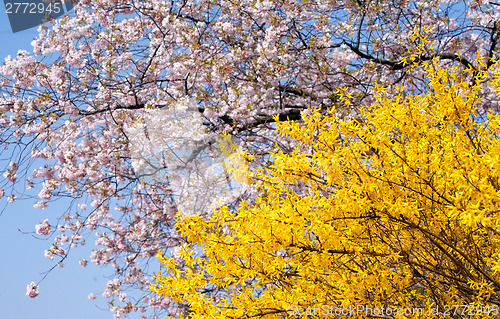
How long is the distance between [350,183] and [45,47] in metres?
6.14

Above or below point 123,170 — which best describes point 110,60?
above

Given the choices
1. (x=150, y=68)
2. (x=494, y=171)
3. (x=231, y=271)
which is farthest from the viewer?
(x=150, y=68)

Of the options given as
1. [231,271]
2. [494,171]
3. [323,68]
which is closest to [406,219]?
[494,171]

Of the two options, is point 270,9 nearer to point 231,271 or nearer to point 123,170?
point 123,170

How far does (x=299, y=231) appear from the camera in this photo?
2811 millimetres

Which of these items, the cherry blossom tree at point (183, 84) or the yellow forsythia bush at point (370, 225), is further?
the cherry blossom tree at point (183, 84)

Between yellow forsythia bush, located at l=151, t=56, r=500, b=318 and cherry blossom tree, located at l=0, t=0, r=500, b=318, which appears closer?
yellow forsythia bush, located at l=151, t=56, r=500, b=318

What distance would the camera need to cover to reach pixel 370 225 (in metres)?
2.86

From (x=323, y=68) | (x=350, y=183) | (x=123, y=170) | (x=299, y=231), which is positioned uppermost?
(x=350, y=183)

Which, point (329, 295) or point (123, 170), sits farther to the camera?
point (123, 170)

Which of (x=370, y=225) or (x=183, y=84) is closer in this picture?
(x=370, y=225)

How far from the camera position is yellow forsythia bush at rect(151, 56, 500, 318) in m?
2.69

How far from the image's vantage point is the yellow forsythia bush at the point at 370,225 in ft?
8.82

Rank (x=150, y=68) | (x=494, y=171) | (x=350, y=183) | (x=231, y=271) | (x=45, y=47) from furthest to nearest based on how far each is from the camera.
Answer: (x=45, y=47) → (x=150, y=68) → (x=231, y=271) → (x=350, y=183) → (x=494, y=171)
